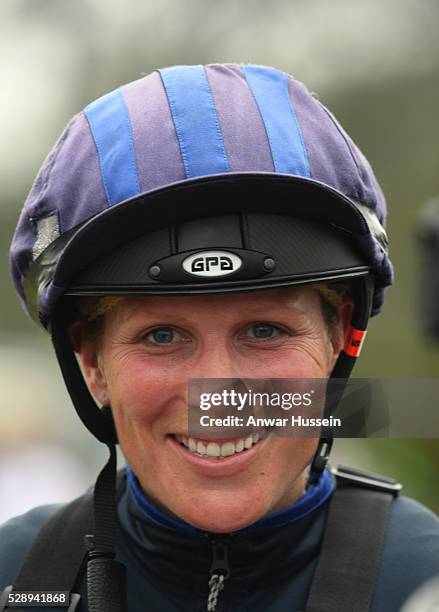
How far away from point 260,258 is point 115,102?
0.64 metres

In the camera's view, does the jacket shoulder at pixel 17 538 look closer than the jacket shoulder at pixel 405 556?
No

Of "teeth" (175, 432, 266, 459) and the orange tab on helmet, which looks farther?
the orange tab on helmet

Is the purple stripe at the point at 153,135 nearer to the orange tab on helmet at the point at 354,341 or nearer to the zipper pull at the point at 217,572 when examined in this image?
the orange tab on helmet at the point at 354,341

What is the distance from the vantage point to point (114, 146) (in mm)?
2977

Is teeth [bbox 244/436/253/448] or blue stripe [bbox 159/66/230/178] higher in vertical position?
blue stripe [bbox 159/66/230/178]

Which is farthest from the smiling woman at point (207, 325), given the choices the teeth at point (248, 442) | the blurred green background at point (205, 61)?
the blurred green background at point (205, 61)

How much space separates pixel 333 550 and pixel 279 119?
1.09 m

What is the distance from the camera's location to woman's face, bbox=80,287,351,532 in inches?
111

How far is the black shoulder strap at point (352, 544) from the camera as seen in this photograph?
9.50 feet

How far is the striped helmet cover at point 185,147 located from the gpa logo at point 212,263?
19 centimetres

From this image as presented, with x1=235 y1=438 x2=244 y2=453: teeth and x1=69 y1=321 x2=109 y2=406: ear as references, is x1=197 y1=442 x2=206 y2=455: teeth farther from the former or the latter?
x1=69 y1=321 x2=109 y2=406: ear

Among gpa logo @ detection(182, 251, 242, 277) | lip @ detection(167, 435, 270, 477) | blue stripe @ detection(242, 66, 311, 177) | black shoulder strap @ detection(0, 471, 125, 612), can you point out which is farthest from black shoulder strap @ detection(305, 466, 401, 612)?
blue stripe @ detection(242, 66, 311, 177)

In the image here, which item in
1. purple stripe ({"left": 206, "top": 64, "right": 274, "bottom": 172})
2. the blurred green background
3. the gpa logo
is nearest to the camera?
the gpa logo

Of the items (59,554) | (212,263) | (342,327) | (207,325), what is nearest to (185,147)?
(212,263)
